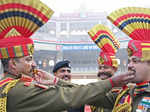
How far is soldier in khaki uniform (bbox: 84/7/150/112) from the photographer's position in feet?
7.95

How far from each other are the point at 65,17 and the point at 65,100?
116 ft

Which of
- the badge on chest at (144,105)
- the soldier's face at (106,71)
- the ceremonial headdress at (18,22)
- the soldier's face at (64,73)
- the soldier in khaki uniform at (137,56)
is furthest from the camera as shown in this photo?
the soldier's face at (64,73)

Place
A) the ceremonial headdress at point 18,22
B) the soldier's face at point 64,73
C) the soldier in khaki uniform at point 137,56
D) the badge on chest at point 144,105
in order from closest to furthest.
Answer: the badge on chest at point 144,105 → the soldier in khaki uniform at point 137,56 → the ceremonial headdress at point 18,22 → the soldier's face at point 64,73

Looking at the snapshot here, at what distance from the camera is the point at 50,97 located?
232 cm

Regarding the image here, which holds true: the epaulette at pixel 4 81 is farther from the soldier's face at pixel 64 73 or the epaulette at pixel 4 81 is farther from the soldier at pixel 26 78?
the soldier's face at pixel 64 73

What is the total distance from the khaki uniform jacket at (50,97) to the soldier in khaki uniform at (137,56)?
34cm

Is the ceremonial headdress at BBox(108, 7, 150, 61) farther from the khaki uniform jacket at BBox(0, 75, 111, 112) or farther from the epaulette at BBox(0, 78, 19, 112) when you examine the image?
the epaulette at BBox(0, 78, 19, 112)

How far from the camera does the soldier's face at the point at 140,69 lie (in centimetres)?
244

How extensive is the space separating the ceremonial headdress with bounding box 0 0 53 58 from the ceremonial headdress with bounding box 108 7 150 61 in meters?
0.85

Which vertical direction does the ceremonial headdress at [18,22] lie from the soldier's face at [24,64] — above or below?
above

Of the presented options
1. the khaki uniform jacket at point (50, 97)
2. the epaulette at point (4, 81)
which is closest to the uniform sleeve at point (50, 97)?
the khaki uniform jacket at point (50, 97)

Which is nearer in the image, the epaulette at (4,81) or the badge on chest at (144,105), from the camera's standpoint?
the badge on chest at (144,105)

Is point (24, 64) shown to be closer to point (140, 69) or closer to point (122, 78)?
point (122, 78)

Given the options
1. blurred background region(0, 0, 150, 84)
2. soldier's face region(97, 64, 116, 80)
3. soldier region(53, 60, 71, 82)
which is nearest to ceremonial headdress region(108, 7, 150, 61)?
soldier's face region(97, 64, 116, 80)
